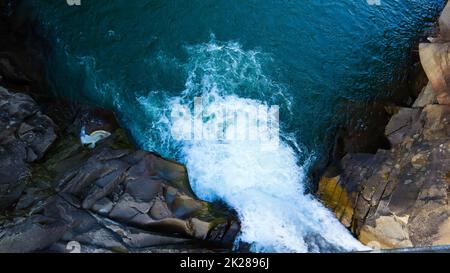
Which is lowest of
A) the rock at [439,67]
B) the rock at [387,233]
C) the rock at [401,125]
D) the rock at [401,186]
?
the rock at [387,233]

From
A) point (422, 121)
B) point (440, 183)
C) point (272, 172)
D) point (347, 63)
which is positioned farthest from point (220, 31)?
point (440, 183)

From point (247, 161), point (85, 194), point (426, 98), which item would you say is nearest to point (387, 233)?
point (247, 161)

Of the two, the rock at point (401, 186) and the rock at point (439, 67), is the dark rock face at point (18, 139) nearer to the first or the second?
the rock at point (401, 186)

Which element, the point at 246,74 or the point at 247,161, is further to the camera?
the point at 246,74

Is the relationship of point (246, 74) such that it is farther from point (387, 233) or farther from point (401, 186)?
point (387, 233)

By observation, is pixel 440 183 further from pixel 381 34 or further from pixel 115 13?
pixel 115 13

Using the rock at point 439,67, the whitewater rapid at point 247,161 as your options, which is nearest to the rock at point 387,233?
the whitewater rapid at point 247,161

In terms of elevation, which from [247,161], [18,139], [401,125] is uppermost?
[401,125]

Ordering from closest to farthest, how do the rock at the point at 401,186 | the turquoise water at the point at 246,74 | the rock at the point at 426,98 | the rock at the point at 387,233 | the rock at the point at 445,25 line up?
the rock at the point at 401,186
the rock at the point at 387,233
the turquoise water at the point at 246,74
the rock at the point at 426,98
the rock at the point at 445,25
